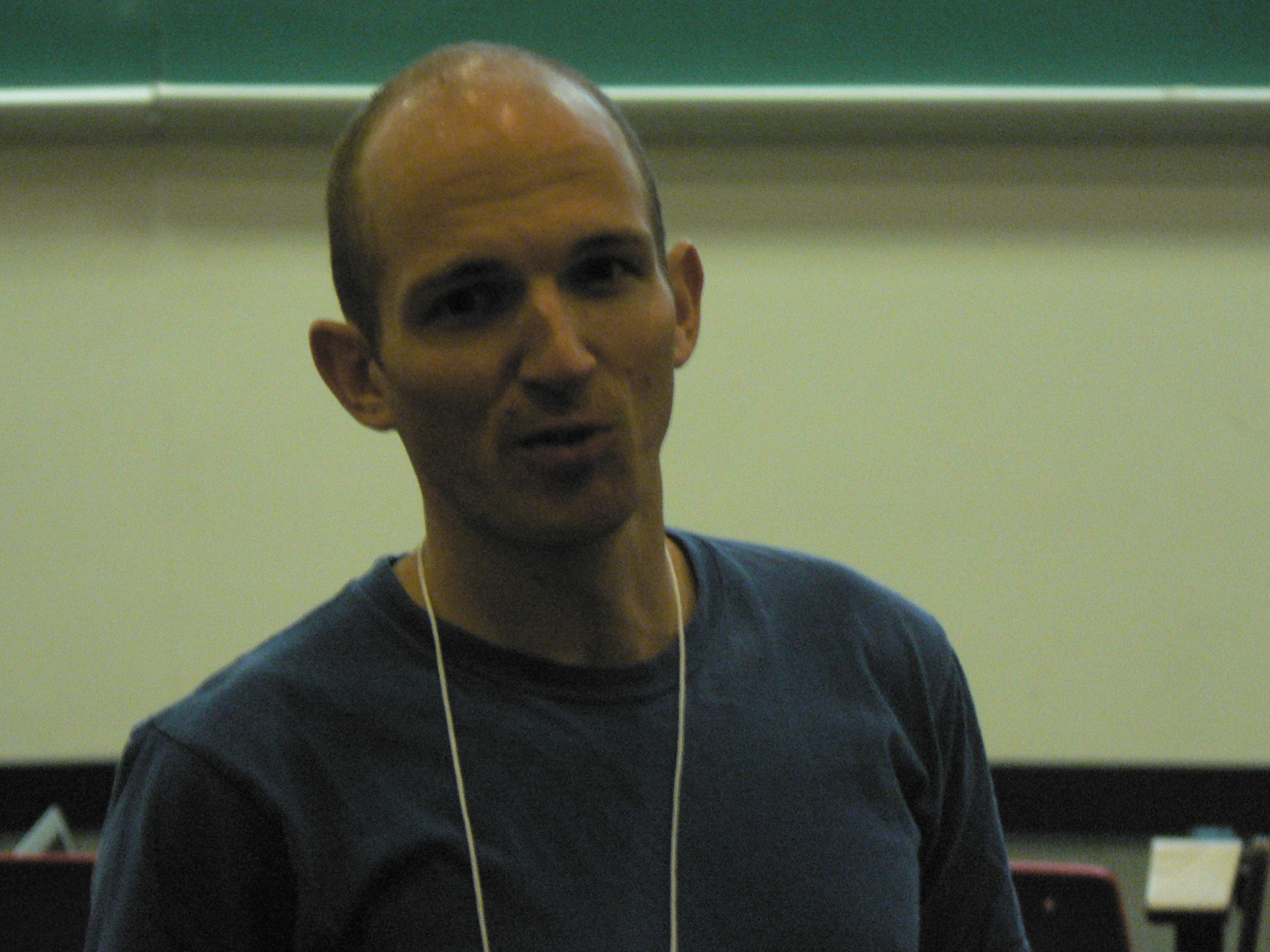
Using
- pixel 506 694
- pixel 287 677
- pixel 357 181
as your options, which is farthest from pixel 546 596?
pixel 357 181

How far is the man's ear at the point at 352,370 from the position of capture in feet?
3.34

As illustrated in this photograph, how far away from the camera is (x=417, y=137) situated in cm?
95

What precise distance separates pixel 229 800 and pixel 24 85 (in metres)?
1.68

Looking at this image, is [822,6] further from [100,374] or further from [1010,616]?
[100,374]

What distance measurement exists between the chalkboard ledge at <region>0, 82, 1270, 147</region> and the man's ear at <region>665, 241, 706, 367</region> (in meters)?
1.17

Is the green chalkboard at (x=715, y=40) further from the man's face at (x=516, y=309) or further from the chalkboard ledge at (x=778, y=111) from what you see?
the man's face at (x=516, y=309)

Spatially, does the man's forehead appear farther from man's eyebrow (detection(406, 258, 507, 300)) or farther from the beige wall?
the beige wall

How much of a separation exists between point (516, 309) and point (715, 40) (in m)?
1.43

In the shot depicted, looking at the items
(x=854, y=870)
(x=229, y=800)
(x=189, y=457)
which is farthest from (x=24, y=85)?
(x=854, y=870)

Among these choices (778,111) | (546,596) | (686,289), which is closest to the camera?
(546,596)

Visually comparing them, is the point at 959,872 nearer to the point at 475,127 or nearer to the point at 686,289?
the point at 686,289

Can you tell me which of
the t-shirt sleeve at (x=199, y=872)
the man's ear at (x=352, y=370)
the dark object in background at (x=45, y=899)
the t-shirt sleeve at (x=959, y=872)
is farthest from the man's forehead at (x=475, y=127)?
the dark object in background at (x=45, y=899)

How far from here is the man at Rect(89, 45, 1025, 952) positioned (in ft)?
2.93

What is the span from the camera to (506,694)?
0.97 m
